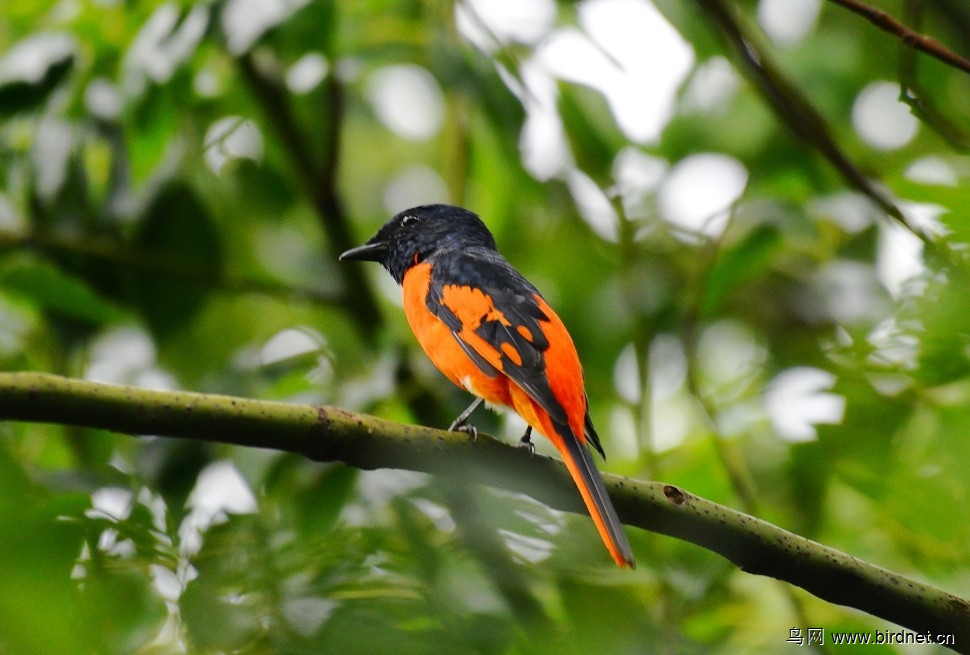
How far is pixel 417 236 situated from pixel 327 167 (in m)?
0.94

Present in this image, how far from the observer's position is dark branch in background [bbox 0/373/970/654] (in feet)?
6.40

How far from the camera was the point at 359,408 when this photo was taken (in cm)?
357

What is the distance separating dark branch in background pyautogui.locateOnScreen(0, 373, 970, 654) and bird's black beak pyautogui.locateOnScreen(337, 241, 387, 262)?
1.94 meters

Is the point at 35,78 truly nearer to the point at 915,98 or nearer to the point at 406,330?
the point at 406,330

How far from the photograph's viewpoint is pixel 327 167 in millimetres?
5031

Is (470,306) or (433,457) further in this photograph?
(470,306)

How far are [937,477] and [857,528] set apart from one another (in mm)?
1593

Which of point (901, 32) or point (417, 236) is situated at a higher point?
point (901, 32)

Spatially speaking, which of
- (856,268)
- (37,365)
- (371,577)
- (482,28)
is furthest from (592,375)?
(371,577)

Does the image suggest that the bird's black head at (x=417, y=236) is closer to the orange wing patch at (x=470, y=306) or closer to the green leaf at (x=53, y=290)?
the orange wing patch at (x=470, y=306)

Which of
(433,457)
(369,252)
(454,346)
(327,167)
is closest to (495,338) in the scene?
(454,346)

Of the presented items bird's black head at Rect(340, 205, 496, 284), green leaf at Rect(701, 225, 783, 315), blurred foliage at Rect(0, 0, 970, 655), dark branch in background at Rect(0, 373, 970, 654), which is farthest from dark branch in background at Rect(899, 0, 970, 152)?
bird's black head at Rect(340, 205, 496, 284)

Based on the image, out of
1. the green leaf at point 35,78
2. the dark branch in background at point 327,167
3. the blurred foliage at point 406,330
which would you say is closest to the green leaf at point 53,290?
the blurred foliage at point 406,330

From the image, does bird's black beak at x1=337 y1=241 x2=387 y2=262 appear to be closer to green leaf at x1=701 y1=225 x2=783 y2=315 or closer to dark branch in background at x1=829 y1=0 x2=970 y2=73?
green leaf at x1=701 y1=225 x2=783 y2=315
